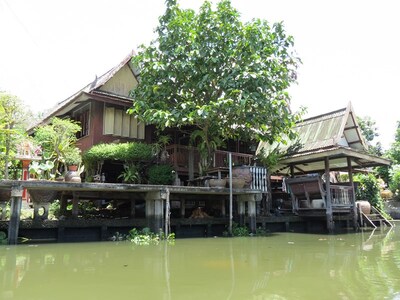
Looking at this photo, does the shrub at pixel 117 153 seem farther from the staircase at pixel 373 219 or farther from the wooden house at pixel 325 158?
the staircase at pixel 373 219

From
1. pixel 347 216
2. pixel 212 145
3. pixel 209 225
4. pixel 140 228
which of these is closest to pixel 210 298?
pixel 140 228

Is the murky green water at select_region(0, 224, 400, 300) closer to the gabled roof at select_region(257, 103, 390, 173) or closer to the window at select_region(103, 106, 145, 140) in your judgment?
the gabled roof at select_region(257, 103, 390, 173)

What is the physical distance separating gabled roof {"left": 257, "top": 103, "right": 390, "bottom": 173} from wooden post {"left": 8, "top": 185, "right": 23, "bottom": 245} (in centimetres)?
946

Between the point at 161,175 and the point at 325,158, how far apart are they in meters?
6.03

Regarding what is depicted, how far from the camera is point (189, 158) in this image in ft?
43.6

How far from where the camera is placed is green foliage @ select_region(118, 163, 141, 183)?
12.0m

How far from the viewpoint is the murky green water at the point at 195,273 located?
4.01 m

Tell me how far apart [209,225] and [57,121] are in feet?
18.3

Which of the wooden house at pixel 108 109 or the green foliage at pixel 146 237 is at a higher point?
the wooden house at pixel 108 109

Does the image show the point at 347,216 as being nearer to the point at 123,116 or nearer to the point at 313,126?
the point at 313,126

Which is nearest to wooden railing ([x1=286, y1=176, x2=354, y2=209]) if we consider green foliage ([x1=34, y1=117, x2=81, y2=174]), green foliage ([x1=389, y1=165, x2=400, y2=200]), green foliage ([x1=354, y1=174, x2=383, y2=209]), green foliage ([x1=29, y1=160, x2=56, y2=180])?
green foliage ([x1=354, y1=174, x2=383, y2=209])

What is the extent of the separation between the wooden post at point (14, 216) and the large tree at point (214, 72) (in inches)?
174

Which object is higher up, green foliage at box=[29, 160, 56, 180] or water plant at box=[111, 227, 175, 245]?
green foliage at box=[29, 160, 56, 180]

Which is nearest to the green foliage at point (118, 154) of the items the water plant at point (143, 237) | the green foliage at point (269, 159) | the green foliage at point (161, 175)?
the green foliage at point (161, 175)
